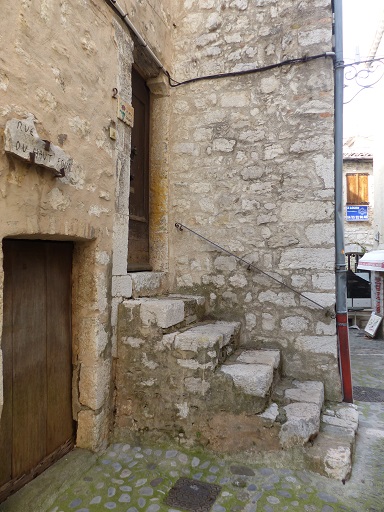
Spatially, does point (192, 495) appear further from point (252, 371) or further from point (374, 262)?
point (374, 262)

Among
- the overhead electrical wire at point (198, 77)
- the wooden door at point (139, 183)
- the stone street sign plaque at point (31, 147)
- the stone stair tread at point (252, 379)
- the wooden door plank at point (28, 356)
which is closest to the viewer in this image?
the stone street sign plaque at point (31, 147)

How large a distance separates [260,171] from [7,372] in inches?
103

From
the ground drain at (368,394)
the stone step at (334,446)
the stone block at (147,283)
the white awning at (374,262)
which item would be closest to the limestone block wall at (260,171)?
the stone block at (147,283)

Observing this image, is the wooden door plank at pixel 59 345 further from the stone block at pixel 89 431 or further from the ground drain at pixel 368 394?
the ground drain at pixel 368 394

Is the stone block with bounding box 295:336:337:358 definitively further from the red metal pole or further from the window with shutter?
the window with shutter

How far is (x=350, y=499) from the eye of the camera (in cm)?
199

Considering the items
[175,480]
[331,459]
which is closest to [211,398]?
[175,480]

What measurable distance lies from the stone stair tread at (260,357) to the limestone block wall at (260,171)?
0.59 feet

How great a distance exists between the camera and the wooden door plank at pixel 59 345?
237 cm

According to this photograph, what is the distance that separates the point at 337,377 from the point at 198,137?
8.53 feet

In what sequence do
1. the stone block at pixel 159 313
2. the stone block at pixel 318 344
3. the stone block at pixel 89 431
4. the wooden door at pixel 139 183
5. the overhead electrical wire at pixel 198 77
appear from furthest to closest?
the wooden door at pixel 139 183
the stone block at pixel 318 344
the overhead electrical wire at pixel 198 77
the stone block at pixel 159 313
the stone block at pixel 89 431

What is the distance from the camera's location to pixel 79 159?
7.63ft

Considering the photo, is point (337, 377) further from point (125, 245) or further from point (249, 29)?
point (249, 29)

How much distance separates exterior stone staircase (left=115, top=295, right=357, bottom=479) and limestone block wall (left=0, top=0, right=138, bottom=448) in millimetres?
215
